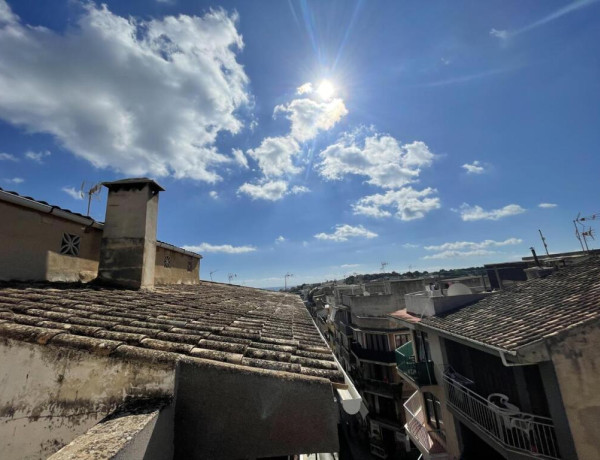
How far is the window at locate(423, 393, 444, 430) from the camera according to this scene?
554 inches

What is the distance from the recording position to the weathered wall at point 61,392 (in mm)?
2271

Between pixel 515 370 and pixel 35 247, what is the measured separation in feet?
44.9

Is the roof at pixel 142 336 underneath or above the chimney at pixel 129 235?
underneath

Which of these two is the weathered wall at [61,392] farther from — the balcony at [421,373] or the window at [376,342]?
the window at [376,342]

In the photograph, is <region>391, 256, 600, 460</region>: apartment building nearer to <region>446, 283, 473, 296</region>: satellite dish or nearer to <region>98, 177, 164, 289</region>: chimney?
<region>446, 283, 473, 296</region>: satellite dish

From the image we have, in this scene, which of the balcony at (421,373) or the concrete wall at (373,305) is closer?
the balcony at (421,373)

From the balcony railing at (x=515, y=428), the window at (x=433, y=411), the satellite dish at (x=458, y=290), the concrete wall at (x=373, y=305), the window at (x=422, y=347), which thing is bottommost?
the window at (x=433, y=411)

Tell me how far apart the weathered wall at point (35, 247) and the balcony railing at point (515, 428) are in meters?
12.6

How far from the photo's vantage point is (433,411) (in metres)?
14.6

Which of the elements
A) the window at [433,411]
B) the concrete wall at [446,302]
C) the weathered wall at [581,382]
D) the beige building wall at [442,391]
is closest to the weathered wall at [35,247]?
the weathered wall at [581,382]

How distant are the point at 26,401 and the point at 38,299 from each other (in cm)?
255

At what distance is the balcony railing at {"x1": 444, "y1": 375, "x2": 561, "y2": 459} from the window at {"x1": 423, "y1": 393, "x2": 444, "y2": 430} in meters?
4.83

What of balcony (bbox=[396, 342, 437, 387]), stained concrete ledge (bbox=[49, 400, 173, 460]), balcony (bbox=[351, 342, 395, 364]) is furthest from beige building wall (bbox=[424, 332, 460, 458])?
stained concrete ledge (bbox=[49, 400, 173, 460])

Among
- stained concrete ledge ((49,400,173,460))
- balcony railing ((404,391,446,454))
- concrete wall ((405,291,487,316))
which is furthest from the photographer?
concrete wall ((405,291,487,316))
